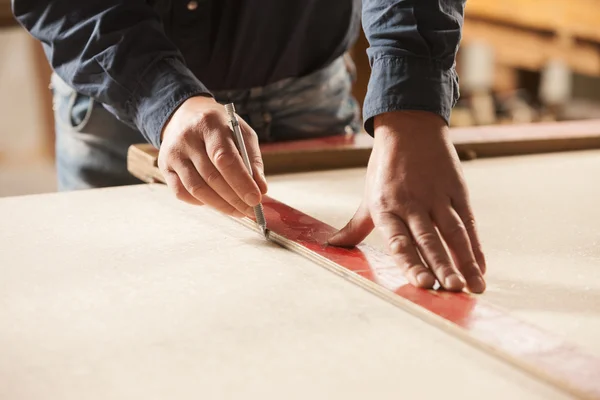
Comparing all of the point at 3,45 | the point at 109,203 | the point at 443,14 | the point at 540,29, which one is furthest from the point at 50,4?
the point at 3,45

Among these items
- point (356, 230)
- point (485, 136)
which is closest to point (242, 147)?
point (356, 230)

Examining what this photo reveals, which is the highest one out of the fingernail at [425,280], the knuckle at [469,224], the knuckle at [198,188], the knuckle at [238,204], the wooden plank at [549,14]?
the wooden plank at [549,14]

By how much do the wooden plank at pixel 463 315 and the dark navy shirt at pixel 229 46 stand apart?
17 cm

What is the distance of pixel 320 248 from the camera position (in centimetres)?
80

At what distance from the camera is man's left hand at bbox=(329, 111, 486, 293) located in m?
0.70

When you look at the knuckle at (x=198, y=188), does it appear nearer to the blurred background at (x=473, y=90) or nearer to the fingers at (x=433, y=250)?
the fingers at (x=433, y=250)

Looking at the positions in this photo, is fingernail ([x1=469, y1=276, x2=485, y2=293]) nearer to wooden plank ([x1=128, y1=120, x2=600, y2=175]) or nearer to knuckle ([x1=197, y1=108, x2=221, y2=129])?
knuckle ([x1=197, y1=108, x2=221, y2=129])

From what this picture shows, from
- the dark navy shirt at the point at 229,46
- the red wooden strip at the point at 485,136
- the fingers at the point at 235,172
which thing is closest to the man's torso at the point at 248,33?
the dark navy shirt at the point at 229,46

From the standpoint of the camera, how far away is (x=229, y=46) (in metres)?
1.32

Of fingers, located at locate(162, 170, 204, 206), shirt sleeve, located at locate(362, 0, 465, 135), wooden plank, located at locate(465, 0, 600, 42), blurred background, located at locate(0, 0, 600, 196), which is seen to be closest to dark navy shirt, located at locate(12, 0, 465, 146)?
shirt sleeve, located at locate(362, 0, 465, 135)

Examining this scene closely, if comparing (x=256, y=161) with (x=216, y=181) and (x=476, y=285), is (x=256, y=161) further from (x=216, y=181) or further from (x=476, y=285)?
(x=476, y=285)

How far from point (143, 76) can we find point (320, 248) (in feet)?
1.32

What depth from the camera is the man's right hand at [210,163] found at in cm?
84

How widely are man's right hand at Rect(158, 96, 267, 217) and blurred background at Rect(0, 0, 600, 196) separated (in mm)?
2423
